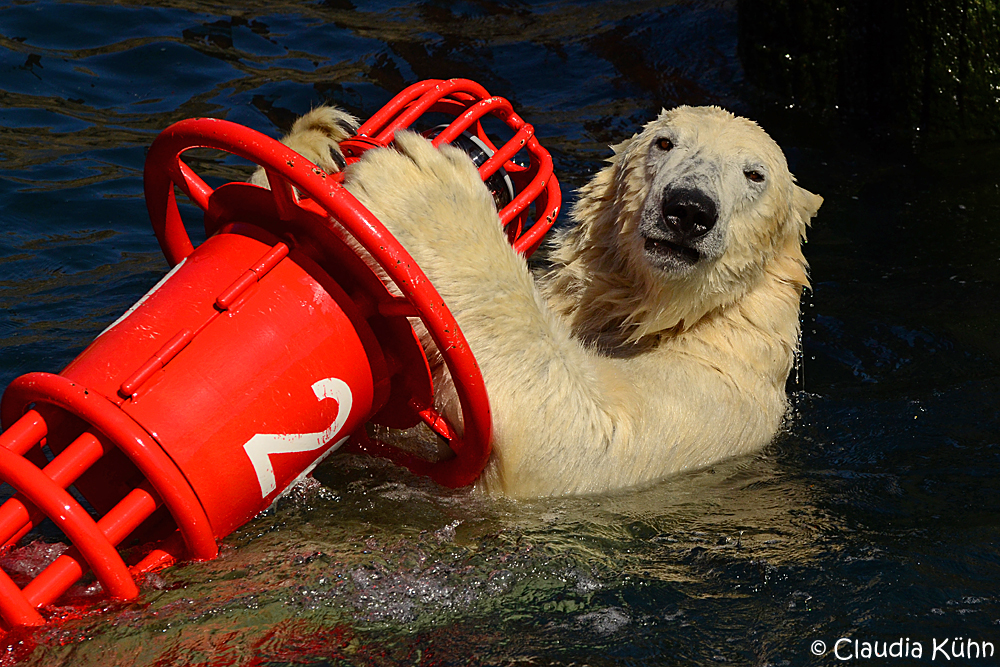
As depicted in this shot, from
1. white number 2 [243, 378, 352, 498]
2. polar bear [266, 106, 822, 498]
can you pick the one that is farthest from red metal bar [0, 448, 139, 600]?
polar bear [266, 106, 822, 498]

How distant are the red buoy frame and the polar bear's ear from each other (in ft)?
5.51

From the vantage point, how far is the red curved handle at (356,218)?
7.04 feet

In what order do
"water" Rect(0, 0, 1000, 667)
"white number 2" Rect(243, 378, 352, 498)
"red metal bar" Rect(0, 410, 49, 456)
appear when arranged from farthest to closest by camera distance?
1. "water" Rect(0, 0, 1000, 667)
2. "white number 2" Rect(243, 378, 352, 498)
3. "red metal bar" Rect(0, 410, 49, 456)

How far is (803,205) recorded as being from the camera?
12.1 feet

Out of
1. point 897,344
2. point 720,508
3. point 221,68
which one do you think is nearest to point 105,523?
point 720,508

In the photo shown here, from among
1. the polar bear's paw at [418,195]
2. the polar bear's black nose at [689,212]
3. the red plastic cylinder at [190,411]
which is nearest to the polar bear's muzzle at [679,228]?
the polar bear's black nose at [689,212]

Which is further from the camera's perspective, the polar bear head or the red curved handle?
the polar bear head

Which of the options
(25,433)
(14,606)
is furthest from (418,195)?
(14,606)

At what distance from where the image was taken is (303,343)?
2.39 m

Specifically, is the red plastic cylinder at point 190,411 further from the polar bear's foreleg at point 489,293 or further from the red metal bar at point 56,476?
the polar bear's foreleg at point 489,293

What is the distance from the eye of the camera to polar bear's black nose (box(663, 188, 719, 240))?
312cm

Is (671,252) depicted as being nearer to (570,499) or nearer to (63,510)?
(570,499)

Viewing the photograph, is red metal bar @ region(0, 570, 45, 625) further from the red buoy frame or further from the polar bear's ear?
the polar bear's ear

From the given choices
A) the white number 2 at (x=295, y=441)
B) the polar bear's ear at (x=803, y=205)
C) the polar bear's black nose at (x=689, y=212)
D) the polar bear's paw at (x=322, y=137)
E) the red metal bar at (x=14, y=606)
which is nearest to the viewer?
the red metal bar at (x=14, y=606)
